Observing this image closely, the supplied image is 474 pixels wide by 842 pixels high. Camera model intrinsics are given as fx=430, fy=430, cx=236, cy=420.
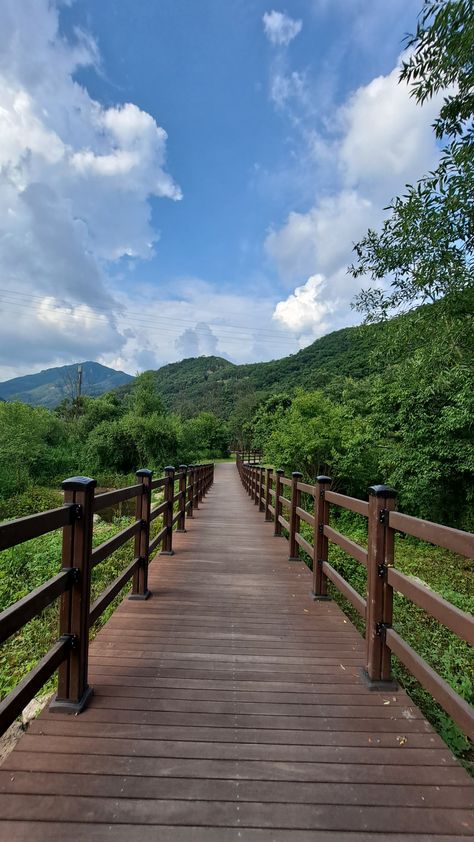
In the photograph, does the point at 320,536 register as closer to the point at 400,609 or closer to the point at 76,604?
the point at 76,604

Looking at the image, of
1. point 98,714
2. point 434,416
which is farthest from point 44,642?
point 434,416

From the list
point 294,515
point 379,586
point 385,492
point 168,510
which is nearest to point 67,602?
point 379,586

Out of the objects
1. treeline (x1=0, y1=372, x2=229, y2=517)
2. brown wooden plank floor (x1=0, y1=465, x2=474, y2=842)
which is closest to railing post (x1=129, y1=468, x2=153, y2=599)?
brown wooden plank floor (x1=0, y1=465, x2=474, y2=842)

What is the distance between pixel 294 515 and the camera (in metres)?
4.88

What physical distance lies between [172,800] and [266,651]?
4.32 feet

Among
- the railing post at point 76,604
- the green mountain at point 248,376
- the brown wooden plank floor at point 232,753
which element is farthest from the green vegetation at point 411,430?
the green mountain at point 248,376

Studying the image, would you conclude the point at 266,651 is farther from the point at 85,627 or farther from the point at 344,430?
the point at 344,430

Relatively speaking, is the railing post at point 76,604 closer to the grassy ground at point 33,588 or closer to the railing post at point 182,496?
the grassy ground at point 33,588

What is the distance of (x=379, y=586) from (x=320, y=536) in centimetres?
132

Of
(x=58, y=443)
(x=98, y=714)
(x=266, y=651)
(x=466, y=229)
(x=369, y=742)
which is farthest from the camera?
(x=58, y=443)

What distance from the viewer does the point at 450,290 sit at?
4941 mm

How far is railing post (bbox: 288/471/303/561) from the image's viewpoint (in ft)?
15.5

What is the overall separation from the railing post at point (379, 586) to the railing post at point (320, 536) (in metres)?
1.19

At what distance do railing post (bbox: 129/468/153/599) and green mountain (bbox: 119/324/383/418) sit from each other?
102 ft
